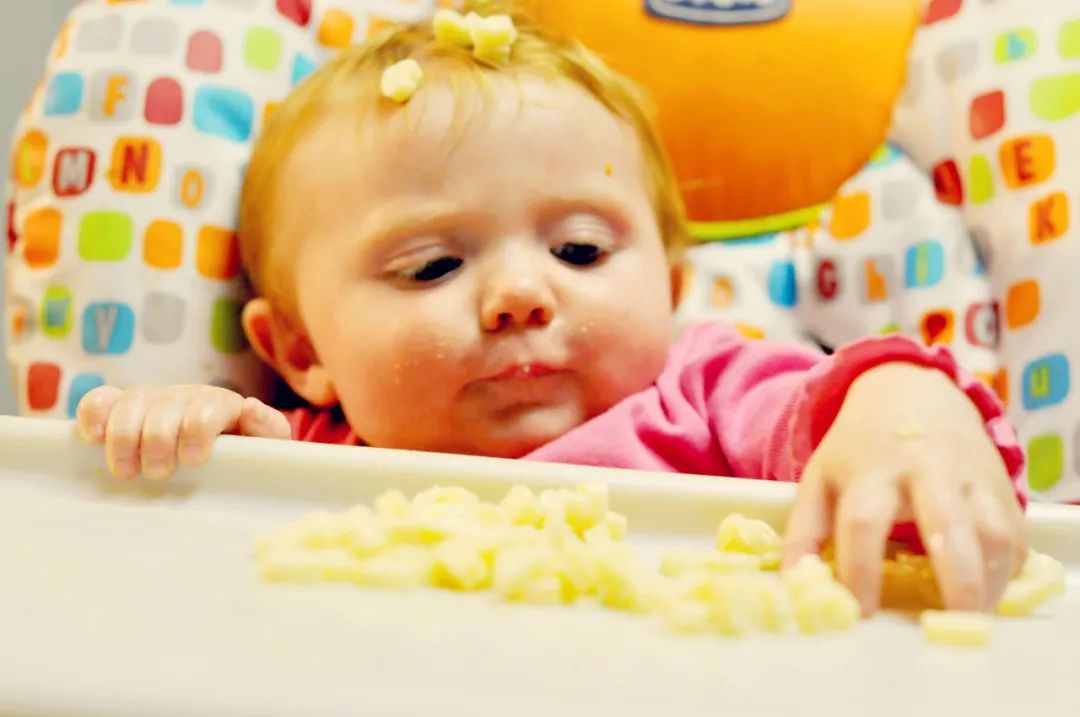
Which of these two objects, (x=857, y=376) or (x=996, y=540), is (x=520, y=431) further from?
(x=996, y=540)

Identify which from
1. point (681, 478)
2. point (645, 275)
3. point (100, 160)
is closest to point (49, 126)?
point (100, 160)

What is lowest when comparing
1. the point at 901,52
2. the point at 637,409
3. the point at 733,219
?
the point at 637,409

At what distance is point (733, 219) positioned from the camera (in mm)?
1111

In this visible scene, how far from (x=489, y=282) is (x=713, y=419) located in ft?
0.67

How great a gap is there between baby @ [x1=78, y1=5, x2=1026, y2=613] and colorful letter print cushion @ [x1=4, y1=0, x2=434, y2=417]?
5 centimetres

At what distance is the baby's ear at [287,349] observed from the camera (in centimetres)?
98

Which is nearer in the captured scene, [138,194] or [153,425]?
[153,425]

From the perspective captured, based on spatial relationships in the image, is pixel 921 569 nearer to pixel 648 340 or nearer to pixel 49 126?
pixel 648 340

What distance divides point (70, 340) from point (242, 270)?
0.15 m

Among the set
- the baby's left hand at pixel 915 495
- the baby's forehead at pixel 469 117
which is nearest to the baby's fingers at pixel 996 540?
the baby's left hand at pixel 915 495

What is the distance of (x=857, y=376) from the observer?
0.65 meters


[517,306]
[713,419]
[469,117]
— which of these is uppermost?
[469,117]

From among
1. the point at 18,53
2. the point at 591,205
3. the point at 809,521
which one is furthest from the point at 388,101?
the point at 18,53

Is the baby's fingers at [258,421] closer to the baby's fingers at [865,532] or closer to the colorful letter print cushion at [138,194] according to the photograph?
the colorful letter print cushion at [138,194]
